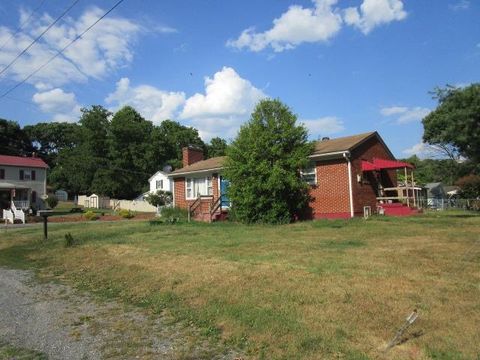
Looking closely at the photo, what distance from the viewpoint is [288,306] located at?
6141mm

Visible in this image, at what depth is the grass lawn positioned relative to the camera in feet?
16.2

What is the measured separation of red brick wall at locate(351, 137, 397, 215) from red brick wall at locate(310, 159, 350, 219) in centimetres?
43

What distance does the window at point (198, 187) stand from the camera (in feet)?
86.1

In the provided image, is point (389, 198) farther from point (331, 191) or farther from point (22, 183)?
point (22, 183)

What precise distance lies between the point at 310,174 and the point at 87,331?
623 inches

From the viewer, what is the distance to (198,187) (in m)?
27.2

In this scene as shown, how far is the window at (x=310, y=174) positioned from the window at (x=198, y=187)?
23.2 feet

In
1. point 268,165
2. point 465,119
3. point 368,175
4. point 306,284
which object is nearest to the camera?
point 306,284

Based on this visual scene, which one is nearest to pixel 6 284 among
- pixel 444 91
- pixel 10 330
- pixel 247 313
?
pixel 10 330

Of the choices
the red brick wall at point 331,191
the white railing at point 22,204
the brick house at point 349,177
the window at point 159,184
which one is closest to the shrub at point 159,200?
the window at point 159,184

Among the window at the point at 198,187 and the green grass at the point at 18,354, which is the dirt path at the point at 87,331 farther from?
the window at the point at 198,187

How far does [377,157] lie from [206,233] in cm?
1044

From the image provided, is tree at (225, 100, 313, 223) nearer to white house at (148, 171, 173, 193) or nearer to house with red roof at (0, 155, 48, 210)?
house with red roof at (0, 155, 48, 210)

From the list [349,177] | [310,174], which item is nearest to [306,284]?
[349,177]
